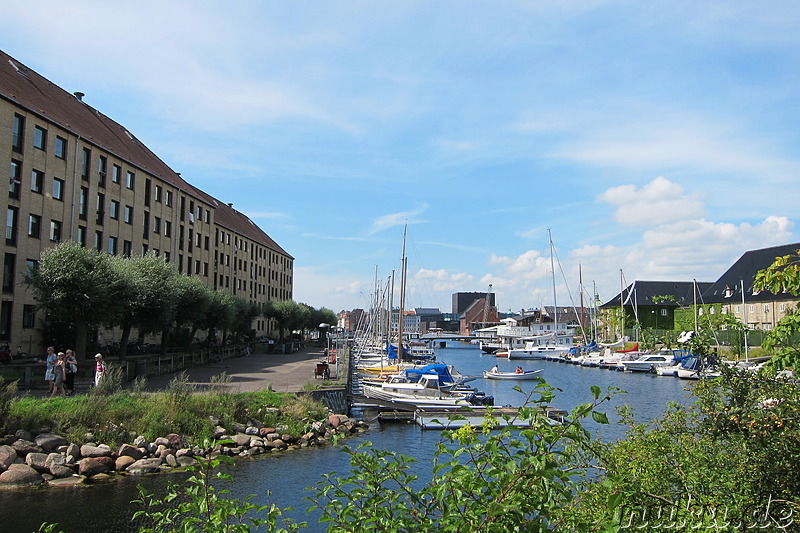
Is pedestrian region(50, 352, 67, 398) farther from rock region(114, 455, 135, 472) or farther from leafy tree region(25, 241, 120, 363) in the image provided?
leafy tree region(25, 241, 120, 363)

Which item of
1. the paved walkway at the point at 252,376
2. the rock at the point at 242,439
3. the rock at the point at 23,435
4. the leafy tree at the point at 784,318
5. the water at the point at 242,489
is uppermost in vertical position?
the leafy tree at the point at 784,318

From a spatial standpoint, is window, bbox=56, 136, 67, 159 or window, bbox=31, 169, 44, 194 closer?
window, bbox=31, 169, 44, 194

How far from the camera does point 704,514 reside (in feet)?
15.4

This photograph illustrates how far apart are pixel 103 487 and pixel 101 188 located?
30.7 meters

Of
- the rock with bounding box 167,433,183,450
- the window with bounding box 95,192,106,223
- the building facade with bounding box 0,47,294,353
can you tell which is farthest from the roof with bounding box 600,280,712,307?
the rock with bounding box 167,433,183,450

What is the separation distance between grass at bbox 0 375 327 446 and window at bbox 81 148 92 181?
75.0ft

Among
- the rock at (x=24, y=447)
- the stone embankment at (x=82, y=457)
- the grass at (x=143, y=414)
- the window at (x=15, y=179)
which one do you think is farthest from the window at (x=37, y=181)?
the rock at (x=24, y=447)

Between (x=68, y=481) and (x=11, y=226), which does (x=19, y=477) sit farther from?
(x=11, y=226)

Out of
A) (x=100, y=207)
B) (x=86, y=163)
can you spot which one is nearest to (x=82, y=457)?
(x=86, y=163)

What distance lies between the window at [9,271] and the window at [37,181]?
4.21 metres

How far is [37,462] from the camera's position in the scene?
59.6ft

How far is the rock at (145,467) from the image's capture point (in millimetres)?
19234

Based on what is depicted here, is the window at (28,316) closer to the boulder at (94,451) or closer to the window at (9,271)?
the window at (9,271)

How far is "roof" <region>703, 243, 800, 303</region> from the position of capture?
8375 cm
